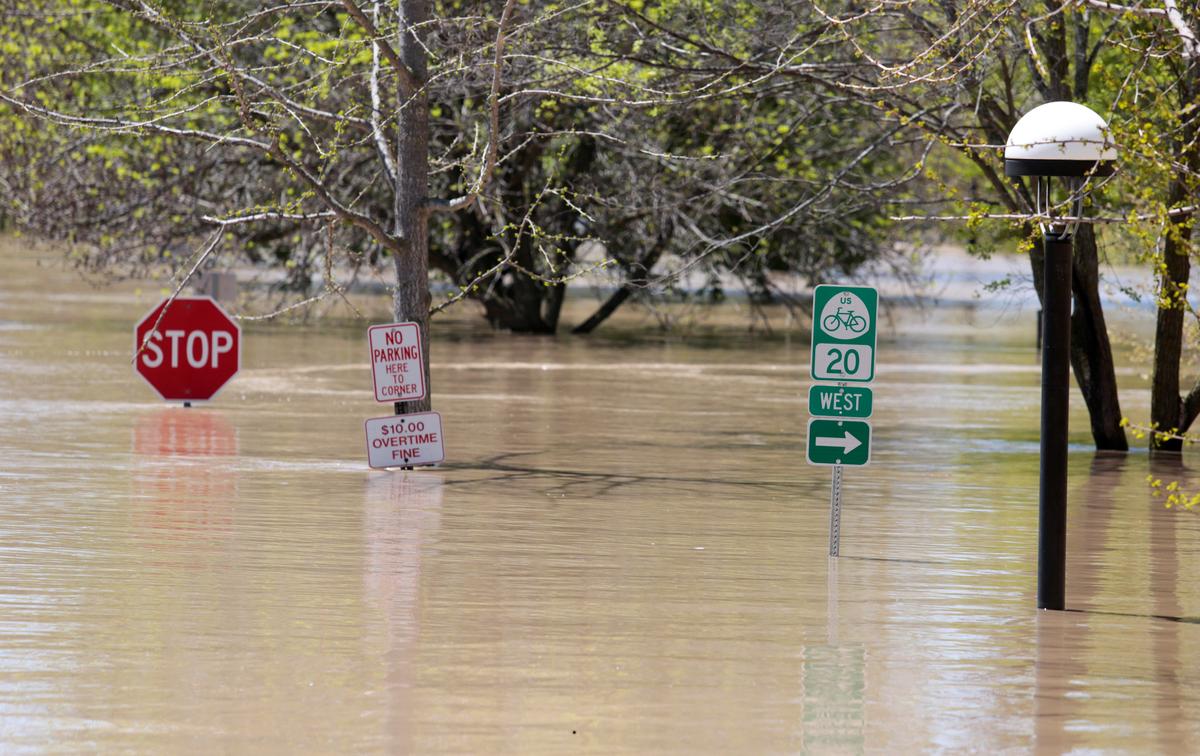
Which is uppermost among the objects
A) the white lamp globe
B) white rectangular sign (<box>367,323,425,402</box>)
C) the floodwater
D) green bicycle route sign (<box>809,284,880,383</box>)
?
the white lamp globe

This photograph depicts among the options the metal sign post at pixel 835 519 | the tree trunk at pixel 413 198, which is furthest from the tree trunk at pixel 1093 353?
the metal sign post at pixel 835 519

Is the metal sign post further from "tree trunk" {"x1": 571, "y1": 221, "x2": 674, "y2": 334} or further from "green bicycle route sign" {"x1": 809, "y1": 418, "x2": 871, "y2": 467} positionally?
"tree trunk" {"x1": 571, "y1": 221, "x2": 674, "y2": 334}

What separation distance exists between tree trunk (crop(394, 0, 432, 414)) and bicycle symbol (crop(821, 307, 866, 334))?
5249mm

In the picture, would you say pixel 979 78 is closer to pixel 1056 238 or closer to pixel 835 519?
pixel 835 519

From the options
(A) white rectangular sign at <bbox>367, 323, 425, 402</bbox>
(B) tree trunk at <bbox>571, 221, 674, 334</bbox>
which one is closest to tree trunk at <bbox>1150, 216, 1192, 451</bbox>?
(A) white rectangular sign at <bbox>367, 323, 425, 402</bbox>

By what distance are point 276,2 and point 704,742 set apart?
15.9 meters

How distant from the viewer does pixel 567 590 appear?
33.0 ft

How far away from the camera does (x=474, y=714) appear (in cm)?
741

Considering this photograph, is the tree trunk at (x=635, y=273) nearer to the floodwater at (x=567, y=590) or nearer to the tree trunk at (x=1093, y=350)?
the floodwater at (x=567, y=590)

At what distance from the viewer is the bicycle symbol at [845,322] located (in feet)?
36.9

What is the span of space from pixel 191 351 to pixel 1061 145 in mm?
11466

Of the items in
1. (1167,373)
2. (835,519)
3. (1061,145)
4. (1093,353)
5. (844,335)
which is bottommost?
(835,519)

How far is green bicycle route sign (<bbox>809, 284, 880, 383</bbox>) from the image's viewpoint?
36.8 feet

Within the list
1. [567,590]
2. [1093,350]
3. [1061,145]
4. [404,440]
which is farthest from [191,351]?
[1061,145]
